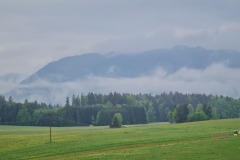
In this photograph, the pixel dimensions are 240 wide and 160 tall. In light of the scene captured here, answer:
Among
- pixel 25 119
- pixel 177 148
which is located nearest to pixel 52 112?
pixel 25 119

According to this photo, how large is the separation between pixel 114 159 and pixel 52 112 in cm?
15365

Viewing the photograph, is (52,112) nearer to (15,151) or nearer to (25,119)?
(25,119)

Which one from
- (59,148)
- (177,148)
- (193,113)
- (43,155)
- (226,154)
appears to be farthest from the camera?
(193,113)

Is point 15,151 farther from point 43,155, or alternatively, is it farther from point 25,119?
point 25,119

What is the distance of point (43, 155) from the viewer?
5944 centimetres

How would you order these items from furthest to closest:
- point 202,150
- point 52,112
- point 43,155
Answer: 1. point 52,112
2. point 43,155
3. point 202,150

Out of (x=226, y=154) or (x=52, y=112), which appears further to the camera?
(x=52, y=112)

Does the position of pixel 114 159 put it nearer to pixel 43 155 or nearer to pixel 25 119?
pixel 43 155

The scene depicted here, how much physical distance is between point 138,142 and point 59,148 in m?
12.7

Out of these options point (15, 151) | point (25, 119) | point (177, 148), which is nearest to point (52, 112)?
point (25, 119)

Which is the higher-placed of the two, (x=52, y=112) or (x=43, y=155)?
(x=52, y=112)

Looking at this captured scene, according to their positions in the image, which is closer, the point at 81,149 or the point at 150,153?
the point at 150,153

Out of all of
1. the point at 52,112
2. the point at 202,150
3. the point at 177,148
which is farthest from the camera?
the point at 52,112

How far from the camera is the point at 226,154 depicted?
152ft
